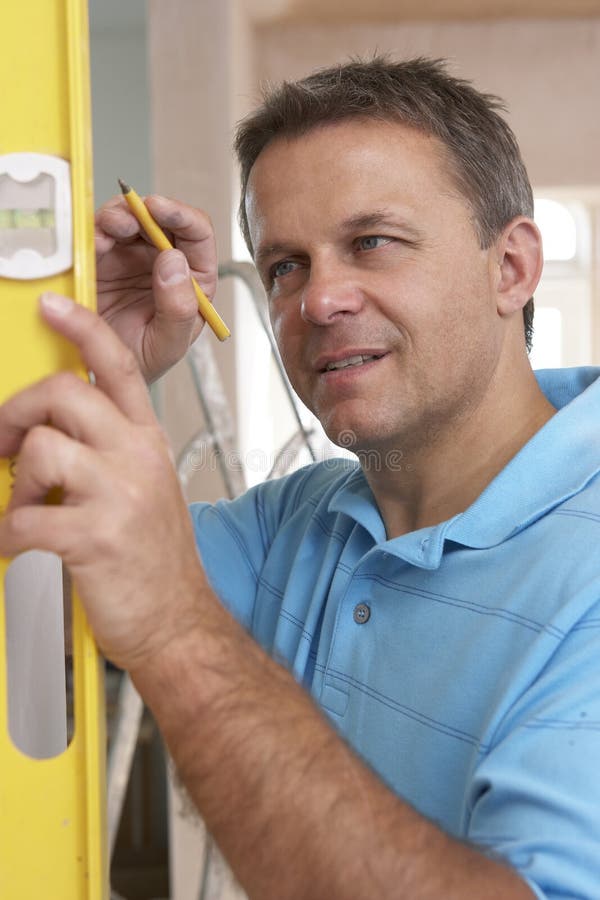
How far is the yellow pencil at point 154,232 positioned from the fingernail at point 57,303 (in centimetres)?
38

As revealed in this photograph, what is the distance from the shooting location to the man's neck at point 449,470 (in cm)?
128

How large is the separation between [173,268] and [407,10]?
351cm

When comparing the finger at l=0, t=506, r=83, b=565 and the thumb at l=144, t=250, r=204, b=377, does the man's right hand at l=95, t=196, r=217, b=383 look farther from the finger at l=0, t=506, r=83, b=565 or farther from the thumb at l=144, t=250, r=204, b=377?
the finger at l=0, t=506, r=83, b=565

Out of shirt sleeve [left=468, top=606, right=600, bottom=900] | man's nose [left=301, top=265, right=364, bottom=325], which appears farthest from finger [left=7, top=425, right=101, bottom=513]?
man's nose [left=301, top=265, right=364, bottom=325]

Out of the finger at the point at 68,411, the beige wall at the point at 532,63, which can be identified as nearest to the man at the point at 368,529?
the finger at the point at 68,411

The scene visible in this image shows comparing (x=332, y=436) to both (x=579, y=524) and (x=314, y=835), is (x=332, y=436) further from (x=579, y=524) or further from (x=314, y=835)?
(x=314, y=835)

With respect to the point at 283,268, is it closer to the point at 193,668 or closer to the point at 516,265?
the point at 516,265

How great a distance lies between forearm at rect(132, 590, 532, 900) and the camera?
2.26 feet

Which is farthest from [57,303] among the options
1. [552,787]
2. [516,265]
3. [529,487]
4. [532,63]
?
[532,63]

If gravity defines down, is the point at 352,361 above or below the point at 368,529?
above

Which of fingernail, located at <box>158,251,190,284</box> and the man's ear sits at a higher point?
the man's ear

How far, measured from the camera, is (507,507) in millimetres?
1073

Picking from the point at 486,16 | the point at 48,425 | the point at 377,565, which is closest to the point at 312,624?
the point at 377,565

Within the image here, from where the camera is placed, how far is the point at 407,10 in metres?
4.13
